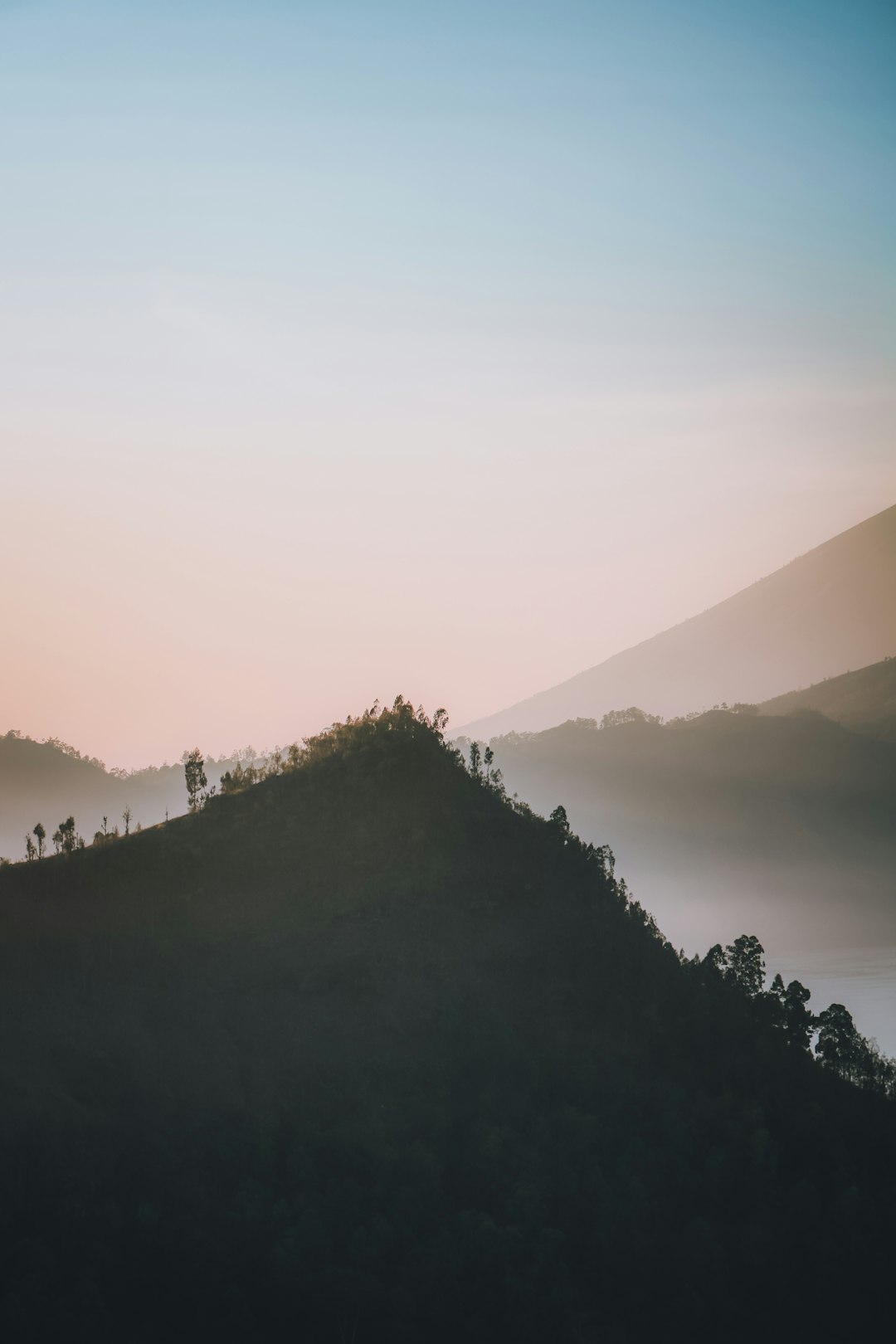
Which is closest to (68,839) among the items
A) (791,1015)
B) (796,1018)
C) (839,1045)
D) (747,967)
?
(747,967)

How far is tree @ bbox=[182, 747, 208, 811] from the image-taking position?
46031 millimetres

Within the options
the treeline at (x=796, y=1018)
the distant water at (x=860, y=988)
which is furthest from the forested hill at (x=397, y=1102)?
the distant water at (x=860, y=988)

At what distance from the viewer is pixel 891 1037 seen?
120750mm

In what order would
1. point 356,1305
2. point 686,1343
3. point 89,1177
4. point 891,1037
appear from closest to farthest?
point 89,1177 → point 356,1305 → point 686,1343 → point 891,1037

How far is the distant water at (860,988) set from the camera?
128200 millimetres

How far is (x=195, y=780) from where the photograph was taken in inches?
1868

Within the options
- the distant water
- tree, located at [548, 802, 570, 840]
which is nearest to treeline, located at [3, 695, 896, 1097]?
tree, located at [548, 802, 570, 840]

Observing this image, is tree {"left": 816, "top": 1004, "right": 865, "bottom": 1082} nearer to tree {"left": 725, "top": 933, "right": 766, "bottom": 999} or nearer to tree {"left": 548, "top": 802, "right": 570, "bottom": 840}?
tree {"left": 725, "top": 933, "right": 766, "bottom": 999}

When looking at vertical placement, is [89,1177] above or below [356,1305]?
above

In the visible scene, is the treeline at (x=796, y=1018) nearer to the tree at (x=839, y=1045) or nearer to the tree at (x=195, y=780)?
the tree at (x=839, y=1045)

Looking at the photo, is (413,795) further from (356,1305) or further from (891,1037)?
(891,1037)

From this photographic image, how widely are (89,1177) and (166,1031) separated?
4.97 metres

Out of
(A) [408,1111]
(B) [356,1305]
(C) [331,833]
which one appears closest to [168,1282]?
(B) [356,1305]

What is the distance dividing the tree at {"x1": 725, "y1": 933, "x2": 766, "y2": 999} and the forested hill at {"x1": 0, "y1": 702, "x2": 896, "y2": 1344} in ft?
6.74
